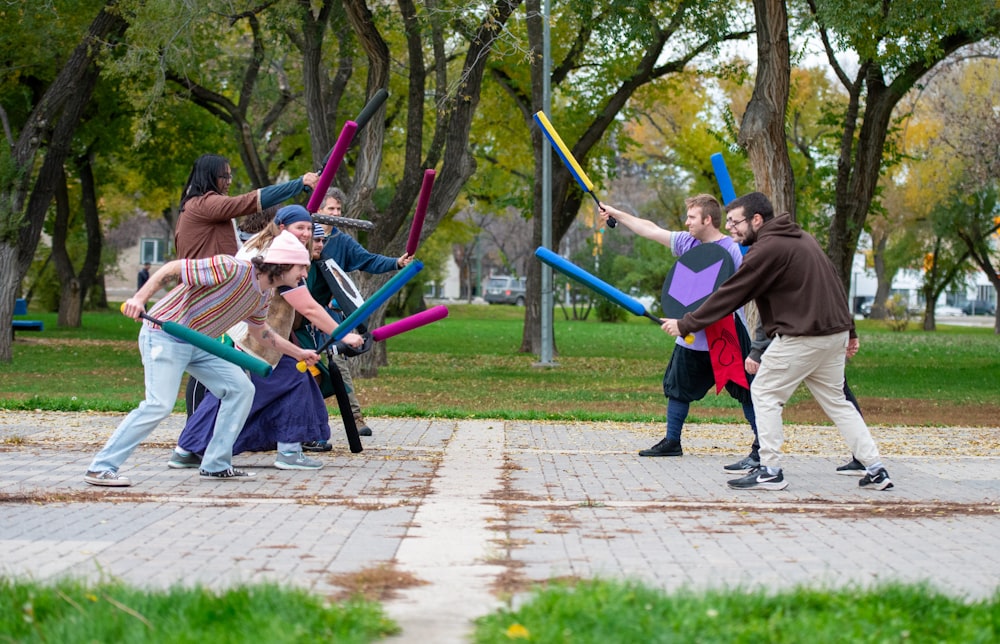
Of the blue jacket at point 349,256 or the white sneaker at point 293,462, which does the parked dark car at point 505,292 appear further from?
the white sneaker at point 293,462

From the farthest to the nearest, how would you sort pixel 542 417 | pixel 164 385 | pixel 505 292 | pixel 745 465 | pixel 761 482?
pixel 505 292 < pixel 542 417 < pixel 745 465 < pixel 761 482 < pixel 164 385

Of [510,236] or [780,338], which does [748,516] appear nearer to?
[780,338]

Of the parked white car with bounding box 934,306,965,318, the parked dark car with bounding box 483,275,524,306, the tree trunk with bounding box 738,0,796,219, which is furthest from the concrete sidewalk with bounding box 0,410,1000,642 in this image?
the parked white car with bounding box 934,306,965,318

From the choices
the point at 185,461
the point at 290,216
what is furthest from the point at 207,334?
the point at 185,461

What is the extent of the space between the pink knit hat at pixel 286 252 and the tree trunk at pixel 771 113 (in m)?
9.81

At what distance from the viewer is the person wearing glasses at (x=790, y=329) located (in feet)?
24.9

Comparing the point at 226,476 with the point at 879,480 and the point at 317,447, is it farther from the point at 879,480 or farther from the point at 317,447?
the point at 879,480

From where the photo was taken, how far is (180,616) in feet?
13.4

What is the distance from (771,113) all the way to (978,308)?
3101 inches

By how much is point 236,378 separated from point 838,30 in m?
10.2

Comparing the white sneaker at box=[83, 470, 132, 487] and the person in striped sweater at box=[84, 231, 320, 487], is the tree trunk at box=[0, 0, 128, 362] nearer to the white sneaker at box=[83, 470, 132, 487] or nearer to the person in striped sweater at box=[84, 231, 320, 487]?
the person in striped sweater at box=[84, 231, 320, 487]

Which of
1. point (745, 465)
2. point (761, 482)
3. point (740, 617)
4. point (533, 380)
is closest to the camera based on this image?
point (740, 617)

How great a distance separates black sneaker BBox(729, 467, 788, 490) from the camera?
773 cm

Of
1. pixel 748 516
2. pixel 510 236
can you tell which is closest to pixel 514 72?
pixel 748 516
